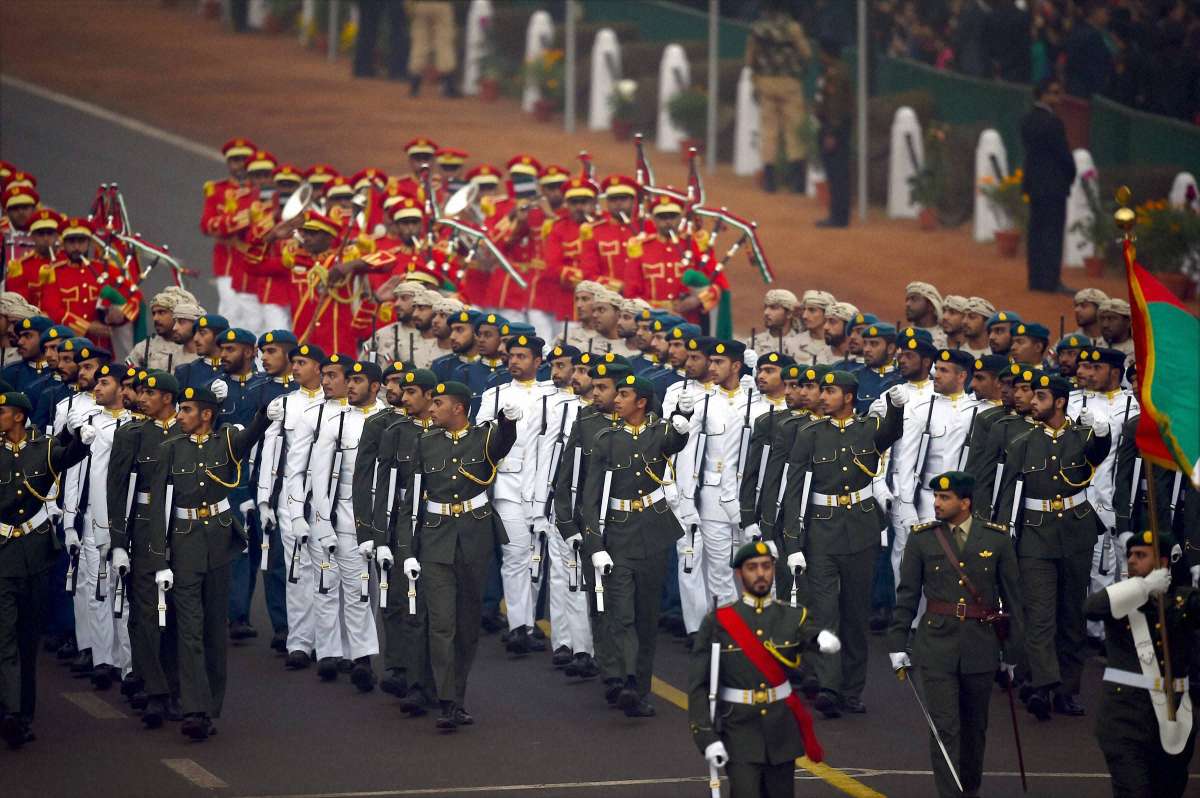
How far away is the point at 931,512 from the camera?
16.3 m

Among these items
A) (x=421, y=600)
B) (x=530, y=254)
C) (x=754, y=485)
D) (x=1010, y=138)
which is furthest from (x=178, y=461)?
(x=1010, y=138)

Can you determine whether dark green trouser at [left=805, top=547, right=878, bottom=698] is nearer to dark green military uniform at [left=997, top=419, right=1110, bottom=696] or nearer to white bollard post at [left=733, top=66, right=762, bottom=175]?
dark green military uniform at [left=997, top=419, right=1110, bottom=696]

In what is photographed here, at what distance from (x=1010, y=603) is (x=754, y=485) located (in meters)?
2.85

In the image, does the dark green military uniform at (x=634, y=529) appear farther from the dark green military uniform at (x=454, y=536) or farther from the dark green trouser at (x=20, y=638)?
the dark green trouser at (x=20, y=638)

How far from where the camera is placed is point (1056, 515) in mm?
14711

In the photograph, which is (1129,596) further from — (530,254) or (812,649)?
(530,254)

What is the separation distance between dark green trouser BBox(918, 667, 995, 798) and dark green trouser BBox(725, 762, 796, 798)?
1237 mm

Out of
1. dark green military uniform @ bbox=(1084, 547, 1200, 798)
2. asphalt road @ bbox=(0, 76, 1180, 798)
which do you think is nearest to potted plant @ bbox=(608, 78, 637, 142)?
asphalt road @ bbox=(0, 76, 1180, 798)

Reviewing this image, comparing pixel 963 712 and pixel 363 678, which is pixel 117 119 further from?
pixel 963 712

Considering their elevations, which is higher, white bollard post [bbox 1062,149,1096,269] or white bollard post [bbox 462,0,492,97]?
white bollard post [bbox 462,0,492,97]

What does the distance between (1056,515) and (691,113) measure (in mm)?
18394

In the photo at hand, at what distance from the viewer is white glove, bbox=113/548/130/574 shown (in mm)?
14062

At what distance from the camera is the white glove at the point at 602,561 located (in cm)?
1438

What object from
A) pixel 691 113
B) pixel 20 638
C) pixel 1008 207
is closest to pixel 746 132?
pixel 691 113
